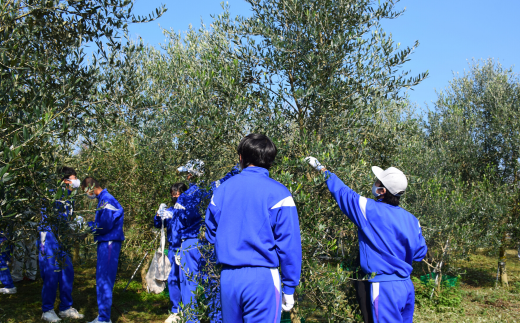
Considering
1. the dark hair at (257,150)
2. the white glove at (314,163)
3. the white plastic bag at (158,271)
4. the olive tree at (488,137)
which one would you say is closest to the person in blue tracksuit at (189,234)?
the white plastic bag at (158,271)

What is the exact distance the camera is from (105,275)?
601 cm

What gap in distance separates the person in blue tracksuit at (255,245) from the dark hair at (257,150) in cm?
1

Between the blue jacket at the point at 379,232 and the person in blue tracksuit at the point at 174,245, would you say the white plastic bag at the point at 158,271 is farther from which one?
the blue jacket at the point at 379,232

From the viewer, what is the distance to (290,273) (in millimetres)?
3006

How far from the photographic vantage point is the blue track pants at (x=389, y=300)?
3582mm

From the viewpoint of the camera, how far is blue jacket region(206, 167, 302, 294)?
2.92 m

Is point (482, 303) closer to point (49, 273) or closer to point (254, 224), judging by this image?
point (254, 224)

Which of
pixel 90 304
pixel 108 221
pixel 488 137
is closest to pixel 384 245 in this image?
pixel 108 221

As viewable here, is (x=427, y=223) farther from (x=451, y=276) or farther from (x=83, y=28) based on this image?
(x=83, y=28)

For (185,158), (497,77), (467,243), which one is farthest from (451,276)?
(185,158)

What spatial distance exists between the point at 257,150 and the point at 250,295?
116 cm

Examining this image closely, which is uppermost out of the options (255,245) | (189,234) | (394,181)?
(394,181)

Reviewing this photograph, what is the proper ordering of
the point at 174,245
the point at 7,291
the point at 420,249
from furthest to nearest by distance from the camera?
1. the point at 7,291
2. the point at 174,245
3. the point at 420,249

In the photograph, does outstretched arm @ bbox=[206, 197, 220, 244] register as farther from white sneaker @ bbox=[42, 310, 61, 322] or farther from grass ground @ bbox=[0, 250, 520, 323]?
white sneaker @ bbox=[42, 310, 61, 322]
